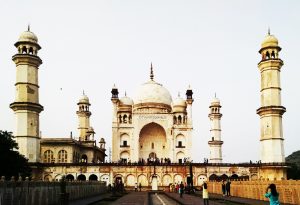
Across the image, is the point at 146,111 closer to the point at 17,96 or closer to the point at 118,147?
the point at 118,147

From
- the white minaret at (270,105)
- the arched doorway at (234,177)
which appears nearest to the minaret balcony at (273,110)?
the white minaret at (270,105)

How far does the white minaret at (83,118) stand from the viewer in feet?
191

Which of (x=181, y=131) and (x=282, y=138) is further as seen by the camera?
(x=181, y=131)

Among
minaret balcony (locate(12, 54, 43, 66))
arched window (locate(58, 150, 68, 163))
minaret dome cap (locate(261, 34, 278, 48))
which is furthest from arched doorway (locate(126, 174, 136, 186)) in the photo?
minaret dome cap (locate(261, 34, 278, 48))

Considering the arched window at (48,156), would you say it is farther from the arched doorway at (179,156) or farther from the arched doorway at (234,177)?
the arched doorway at (234,177)

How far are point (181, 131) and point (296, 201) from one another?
115 ft

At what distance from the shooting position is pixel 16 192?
14602 millimetres

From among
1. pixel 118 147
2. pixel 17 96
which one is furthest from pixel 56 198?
pixel 118 147

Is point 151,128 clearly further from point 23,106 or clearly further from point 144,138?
point 23,106

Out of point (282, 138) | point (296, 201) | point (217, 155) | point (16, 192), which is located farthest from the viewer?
point (217, 155)

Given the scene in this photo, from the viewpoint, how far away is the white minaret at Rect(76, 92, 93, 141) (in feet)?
191

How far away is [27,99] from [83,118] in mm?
19466

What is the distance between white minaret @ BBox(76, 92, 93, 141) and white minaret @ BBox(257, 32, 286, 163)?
25371mm

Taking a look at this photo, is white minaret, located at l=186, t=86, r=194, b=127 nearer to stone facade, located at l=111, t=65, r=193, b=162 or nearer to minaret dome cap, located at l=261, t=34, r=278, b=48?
stone facade, located at l=111, t=65, r=193, b=162
